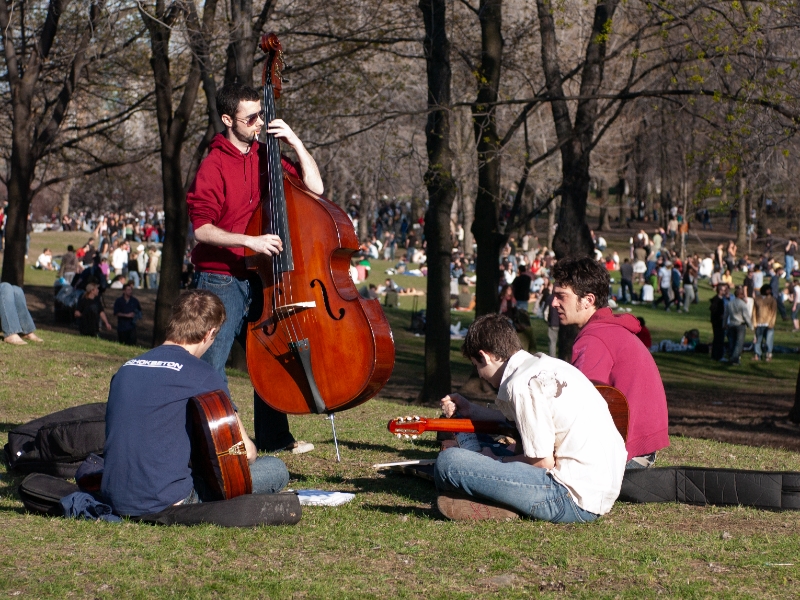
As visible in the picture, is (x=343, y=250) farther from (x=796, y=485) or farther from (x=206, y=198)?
(x=796, y=485)

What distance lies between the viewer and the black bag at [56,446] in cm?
661

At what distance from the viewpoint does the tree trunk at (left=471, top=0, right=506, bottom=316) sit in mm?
15398

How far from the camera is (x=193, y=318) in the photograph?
5.20 m

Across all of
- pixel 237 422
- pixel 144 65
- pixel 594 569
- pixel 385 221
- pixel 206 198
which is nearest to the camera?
pixel 594 569

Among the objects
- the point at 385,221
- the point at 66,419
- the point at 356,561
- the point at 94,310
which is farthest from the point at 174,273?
the point at 385,221

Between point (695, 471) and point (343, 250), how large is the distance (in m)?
2.36

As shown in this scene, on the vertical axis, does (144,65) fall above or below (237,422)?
above

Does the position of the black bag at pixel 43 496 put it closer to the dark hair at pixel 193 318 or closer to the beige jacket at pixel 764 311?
the dark hair at pixel 193 318

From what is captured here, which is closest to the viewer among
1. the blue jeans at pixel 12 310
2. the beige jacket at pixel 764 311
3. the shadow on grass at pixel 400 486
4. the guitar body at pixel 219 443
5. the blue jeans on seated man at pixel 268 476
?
the guitar body at pixel 219 443

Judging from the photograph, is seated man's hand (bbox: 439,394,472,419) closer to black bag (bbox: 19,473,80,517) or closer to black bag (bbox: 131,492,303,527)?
black bag (bbox: 131,492,303,527)

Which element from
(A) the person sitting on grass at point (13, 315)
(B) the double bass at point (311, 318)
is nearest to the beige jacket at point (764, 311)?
(A) the person sitting on grass at point (13, 315)

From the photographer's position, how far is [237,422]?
512cm

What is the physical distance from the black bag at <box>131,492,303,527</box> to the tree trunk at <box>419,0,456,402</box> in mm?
9590

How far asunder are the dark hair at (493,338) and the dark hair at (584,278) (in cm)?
59
